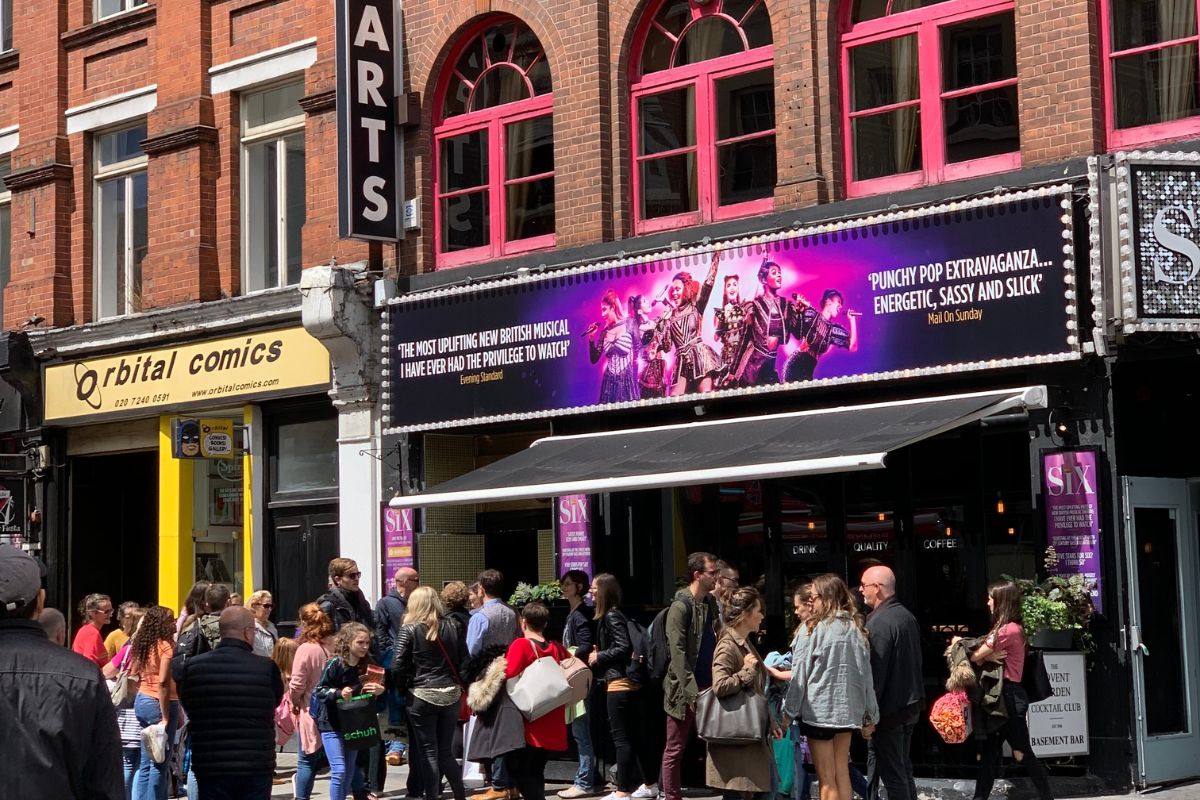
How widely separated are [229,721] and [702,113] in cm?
832

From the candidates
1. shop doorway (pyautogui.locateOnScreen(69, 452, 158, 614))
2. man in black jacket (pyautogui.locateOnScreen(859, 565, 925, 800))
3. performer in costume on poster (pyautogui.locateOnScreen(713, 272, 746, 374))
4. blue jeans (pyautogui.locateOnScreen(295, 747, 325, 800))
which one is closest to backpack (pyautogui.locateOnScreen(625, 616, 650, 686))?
blue jeans (pyautogui.locateOnScreen(295, 747, 325, 800))

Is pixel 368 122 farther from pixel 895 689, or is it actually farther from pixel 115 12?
pixel 895 689

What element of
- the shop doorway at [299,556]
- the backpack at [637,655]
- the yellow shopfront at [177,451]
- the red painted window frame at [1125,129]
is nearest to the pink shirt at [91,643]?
the shop doorway at [299,556]

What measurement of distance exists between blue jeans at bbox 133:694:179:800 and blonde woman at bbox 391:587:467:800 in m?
1.77

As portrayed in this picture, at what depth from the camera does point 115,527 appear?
73.4 ft

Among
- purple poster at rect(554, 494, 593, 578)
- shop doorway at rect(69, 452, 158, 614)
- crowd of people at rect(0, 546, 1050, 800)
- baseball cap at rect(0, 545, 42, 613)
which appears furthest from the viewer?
shop doorway at rect(69, 452, 158, 614)

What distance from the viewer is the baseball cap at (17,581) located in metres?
5.18

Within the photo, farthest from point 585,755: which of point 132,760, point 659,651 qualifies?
point 132,760

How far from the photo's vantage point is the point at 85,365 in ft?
69.4

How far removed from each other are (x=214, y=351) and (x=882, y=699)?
35.8ft

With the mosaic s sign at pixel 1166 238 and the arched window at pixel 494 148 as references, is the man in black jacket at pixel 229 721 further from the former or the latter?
the arched window at pixel 494 148

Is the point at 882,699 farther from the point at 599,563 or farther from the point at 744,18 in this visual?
the point at 744,18

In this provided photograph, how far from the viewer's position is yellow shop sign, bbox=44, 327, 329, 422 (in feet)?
61.2

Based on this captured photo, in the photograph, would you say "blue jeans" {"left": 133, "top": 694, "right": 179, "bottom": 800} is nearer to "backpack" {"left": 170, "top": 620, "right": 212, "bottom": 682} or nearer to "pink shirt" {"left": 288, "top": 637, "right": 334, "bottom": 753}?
"backpack" {"left": 170, "top": 620, "right": 212, "bottom": 682}
